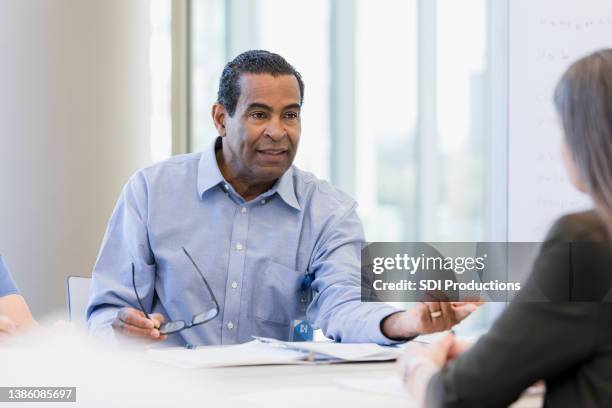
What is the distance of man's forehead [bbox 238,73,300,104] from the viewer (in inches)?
97.9

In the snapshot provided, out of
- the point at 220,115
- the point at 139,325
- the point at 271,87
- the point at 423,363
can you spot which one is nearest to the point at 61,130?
the point at 220,115

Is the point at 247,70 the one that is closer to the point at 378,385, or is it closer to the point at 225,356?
the point at 225,356

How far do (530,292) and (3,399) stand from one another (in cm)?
87

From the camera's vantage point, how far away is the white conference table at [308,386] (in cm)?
137

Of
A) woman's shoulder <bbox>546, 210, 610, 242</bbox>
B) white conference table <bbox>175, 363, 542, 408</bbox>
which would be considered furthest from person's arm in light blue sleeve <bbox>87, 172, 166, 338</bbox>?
woman's shoulder <bbox>546, 210, 610, 242</bbox>

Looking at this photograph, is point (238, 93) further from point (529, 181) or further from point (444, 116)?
point (444, 116)

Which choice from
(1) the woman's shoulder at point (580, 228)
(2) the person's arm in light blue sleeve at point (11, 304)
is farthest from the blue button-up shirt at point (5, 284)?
(1) the woman's shoulder at point (580, 228)

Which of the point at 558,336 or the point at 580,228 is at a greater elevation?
the point at 580,228

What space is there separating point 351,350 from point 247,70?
1016mm

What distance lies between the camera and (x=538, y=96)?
3.18 meters

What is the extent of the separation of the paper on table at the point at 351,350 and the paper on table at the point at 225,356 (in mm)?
23

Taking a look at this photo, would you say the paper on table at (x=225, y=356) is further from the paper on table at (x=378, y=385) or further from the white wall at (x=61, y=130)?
the white wall at (x=61, y=130)

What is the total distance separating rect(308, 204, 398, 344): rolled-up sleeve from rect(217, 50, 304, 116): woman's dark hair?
41 cm

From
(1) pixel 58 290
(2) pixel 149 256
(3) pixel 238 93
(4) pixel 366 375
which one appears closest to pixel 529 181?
(3) pixel 238 93
